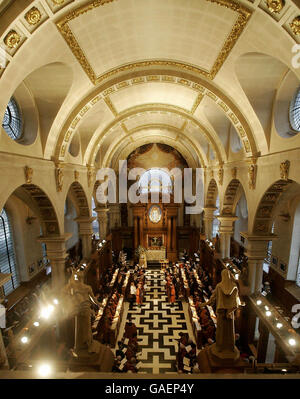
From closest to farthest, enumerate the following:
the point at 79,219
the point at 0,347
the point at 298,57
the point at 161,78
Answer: the point at 298,57 < the point at 0,347 < the point at 161,78 < the point at 79,219

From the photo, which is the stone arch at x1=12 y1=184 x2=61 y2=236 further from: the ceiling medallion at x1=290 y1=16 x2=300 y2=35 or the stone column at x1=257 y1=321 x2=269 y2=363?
the stone column at x1=257 y1=321 x2=269 y2=363

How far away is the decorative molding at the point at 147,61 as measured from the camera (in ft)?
16.9

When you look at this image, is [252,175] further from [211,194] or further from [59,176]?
[211,194]

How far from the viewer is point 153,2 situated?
5.57m

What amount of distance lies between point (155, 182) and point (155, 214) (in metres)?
3.04

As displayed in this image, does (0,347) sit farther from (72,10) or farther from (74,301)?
(72,10)

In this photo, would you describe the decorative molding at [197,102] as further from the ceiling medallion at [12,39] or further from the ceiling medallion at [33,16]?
the ceiling medallion at [12,39]

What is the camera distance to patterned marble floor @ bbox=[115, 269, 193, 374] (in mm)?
9383

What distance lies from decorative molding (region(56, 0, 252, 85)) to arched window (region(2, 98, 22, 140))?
2675 millimetres

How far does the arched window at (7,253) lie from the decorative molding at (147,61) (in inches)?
346

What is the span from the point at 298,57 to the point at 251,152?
4130 millimetres

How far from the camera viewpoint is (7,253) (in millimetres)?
12617

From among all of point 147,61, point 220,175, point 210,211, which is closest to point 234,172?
point 220,175
